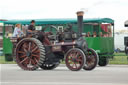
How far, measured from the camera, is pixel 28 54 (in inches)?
637

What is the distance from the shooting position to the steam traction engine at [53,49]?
51.7 ft

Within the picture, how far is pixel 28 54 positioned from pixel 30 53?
89 millimetres

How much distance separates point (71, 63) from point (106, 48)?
5.85 metres

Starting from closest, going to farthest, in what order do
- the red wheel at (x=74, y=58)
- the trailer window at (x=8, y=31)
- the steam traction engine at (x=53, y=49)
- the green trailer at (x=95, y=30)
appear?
1. the red wheel at (x=74, y=58)
2. the steam traction engine at (x=53, y=49)
3. the green trailer at (x=95, y=30)
4. the trailer window at (x=8, y=31)

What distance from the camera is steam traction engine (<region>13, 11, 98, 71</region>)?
15750 millimetres

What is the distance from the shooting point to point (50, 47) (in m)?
16.2

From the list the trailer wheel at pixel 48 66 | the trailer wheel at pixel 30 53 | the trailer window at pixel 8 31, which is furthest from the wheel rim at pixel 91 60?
the trailer window at pixel 8 31

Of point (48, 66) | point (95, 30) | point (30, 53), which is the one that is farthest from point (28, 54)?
point (95, 30)

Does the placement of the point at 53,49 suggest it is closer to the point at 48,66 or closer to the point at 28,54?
the point at 28,54

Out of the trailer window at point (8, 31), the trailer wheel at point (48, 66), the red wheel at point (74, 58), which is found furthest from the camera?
the trailer window at point (8, 31)

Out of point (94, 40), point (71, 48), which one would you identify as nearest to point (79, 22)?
point (71, 48)

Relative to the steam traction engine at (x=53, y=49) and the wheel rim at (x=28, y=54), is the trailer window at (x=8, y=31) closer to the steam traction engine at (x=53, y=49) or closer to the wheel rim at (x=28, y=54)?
the steam traction engine at (x=53, y=49)

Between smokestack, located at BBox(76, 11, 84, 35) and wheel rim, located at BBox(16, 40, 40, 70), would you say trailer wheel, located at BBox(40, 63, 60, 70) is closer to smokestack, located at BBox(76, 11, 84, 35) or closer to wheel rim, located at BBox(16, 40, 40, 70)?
wheel rim, located at BBox(16, 40, 40, 70)

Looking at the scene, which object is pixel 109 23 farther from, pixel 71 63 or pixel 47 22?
pixel 71 63
